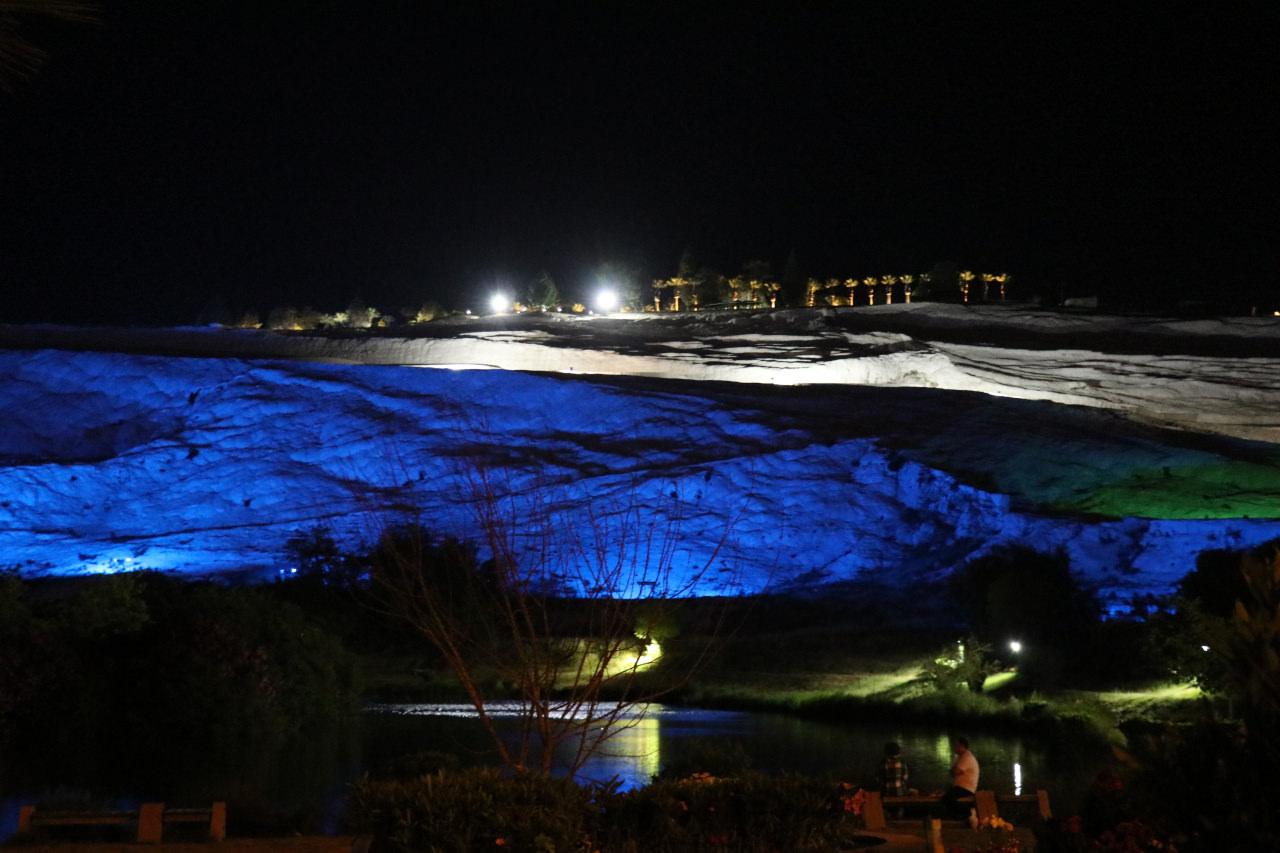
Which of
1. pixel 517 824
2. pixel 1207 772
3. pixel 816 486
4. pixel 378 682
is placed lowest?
pixel 378 682

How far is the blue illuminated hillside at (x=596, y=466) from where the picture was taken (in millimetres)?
37875

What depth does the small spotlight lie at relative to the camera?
88.2 metres

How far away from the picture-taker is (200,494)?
44250mm

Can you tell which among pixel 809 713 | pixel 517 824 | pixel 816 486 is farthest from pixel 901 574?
pixel 517 824

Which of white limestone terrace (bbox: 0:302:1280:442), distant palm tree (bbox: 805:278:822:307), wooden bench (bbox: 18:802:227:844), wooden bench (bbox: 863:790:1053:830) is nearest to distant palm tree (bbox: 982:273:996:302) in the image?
distant palm tree (bbox: 805:278:822:307)

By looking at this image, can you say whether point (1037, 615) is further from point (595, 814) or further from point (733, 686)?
point (595, 814)

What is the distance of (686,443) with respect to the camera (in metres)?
45.2

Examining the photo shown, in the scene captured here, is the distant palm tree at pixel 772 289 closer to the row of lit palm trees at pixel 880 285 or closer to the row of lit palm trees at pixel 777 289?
the row of lit palm trees at pixel 777 289

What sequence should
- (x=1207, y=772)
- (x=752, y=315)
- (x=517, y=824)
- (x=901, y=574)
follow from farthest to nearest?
1. (x=752, y=315)
2. (x=901, y=574)
3. (x=517, y=824)
4. (x=1207, y=772)

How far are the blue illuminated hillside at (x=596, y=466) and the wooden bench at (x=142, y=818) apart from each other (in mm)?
20863

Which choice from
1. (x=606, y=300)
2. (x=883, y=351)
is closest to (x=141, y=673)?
(x=883, y=351)

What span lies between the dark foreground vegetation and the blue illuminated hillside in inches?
118

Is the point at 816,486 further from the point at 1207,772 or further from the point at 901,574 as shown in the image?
the point at 1207,772

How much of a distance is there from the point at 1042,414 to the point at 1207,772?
45971 mm
